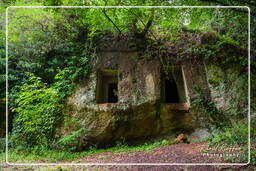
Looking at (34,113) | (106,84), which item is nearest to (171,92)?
(106,84)

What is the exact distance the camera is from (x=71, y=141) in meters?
3.68

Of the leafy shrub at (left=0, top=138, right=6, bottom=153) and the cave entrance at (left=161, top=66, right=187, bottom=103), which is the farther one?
the cave entrance at (left=161, top=66, right=187, bottom=103)

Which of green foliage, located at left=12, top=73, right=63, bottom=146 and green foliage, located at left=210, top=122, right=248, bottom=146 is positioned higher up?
green foliage, located at left=12, top=73, right=63, bottom=146

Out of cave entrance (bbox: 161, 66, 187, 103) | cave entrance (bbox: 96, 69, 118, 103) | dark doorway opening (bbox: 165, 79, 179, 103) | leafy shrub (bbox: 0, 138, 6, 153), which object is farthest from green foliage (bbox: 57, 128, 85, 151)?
dark doorway opening (bbox: 165, 79, 179, 103)

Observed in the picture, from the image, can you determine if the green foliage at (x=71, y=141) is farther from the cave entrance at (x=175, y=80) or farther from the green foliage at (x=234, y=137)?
the green foliage at (x=234, y=137)

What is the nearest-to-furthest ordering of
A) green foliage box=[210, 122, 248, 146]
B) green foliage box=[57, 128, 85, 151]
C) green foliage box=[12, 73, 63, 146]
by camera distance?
green foliage box=[210, 122, 248, 146] < green foliage box=[12, 73, 63, 146] < green foliage box=[57, 128, 85, 151]

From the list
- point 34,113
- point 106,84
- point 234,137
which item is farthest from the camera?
point 106,84

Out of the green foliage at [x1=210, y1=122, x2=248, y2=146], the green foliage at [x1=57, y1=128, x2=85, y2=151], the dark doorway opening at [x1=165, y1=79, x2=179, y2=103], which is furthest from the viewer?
the dark doorway opening at [x1=165, y1=79, x2=179, y2=103]

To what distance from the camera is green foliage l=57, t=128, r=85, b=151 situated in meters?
3.56

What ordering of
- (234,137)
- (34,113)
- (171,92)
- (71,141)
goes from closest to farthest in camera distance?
(234,137), (34,113), (71,141), (171,92)

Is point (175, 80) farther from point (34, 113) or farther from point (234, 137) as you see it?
point (34, 113)

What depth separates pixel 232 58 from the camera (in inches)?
164

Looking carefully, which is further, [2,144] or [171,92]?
[171,92]

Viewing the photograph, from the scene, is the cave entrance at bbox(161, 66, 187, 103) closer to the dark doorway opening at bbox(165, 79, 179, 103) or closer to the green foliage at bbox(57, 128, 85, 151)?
the dark doorway opening at bbox(165, 79, 179, 103)
